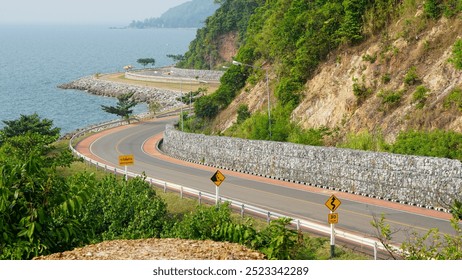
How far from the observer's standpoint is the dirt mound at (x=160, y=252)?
17.3 m

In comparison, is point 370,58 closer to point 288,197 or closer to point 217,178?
point 288,197

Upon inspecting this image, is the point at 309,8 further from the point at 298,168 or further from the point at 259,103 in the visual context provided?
the point at 298,168

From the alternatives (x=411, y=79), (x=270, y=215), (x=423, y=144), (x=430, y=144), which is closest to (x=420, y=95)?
(x=411, y=79)

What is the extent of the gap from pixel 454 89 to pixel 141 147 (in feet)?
102

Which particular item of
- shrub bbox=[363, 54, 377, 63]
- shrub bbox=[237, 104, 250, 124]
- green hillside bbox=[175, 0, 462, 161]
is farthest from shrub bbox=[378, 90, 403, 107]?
Answer: shrub bbox=[237, 104, 250, 124]

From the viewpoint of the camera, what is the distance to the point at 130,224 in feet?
95.7

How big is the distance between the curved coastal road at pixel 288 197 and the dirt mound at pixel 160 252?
420 inches

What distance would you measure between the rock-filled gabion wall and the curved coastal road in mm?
606

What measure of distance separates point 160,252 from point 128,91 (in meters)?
114

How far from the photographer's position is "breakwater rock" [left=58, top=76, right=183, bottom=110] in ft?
385

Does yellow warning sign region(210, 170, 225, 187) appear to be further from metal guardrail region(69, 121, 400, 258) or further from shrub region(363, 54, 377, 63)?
shrub region(363, 54, 377, 63)

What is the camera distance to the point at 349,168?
4041 cm

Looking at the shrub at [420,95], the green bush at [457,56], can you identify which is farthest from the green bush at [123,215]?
the green bush at [457,56]
